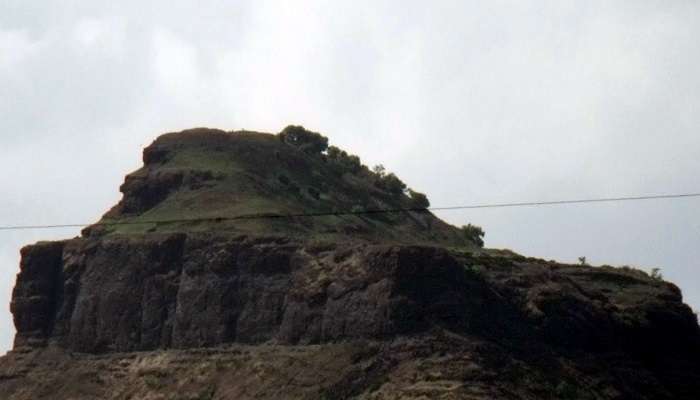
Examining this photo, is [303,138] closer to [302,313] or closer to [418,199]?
[418,199]

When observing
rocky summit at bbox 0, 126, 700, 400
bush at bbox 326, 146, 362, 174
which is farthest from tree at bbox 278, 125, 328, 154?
rocky summit at bbox 0, 126, 700, 400

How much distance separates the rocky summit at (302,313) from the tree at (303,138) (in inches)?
1013

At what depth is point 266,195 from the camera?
142 metres

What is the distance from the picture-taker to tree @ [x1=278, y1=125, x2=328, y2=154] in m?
174

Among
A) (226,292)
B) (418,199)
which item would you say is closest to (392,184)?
(418,199)

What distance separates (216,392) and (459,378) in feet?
57.2

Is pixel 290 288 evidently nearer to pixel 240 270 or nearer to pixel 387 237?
pixel 240 270

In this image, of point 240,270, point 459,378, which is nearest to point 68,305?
point 240,270

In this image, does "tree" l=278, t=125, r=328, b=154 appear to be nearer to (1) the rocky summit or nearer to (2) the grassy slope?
(2) the grassy slope

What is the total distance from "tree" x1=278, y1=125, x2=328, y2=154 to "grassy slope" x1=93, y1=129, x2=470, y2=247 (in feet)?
14.9

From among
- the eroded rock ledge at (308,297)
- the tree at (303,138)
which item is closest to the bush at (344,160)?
the tree at (303,138)

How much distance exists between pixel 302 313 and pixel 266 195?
20194 millimetres

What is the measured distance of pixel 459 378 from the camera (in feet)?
366

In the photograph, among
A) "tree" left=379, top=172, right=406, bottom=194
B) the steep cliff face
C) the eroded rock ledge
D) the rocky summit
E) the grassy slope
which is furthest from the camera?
"tree" left=379, top=172, right=406, bottom=194
